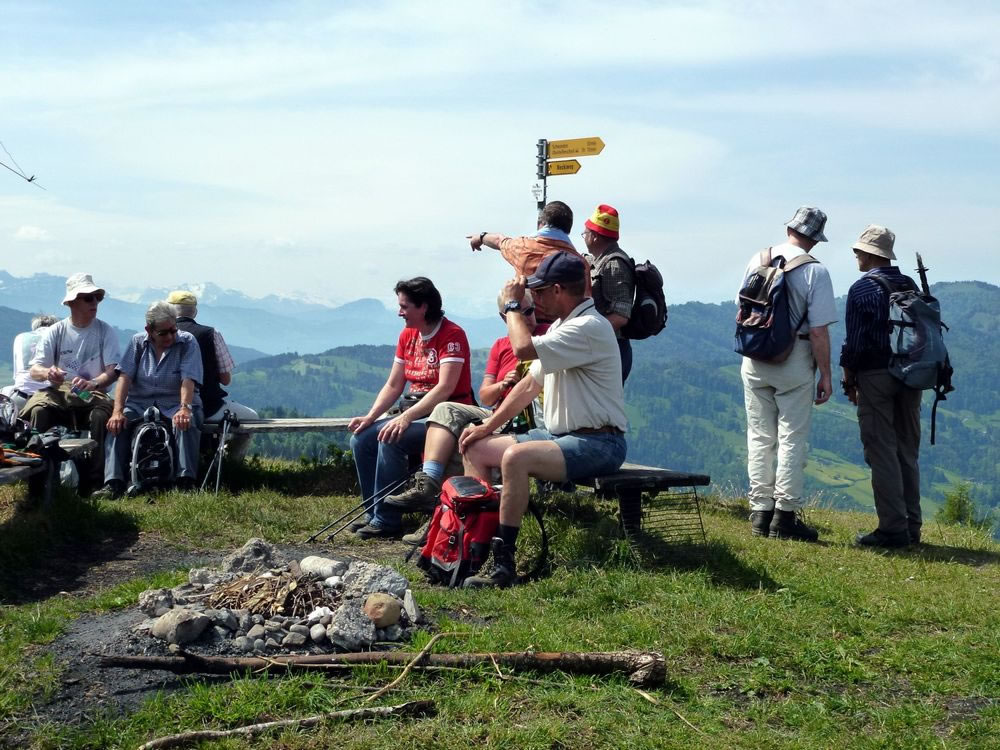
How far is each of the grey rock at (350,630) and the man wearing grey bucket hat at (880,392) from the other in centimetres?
434

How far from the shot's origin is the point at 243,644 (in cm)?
464

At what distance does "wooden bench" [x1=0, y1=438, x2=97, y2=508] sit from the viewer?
24.4 feet

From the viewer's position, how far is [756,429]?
800 centimetres

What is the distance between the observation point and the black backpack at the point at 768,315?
7.59 metres

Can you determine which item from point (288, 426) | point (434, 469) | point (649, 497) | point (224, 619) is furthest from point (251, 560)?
point (288, 426)

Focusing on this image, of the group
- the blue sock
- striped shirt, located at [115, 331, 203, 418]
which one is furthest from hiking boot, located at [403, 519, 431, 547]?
striped shirt, located at [115, 331, 203, 418]

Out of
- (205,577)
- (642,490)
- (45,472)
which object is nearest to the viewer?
(205,577)

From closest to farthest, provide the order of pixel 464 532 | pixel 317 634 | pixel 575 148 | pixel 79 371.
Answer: pixel 317 634 → pixel 464 532 → pixel 79 371 → pixel 575 148

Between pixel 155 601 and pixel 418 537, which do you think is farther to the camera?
pixel 418 537

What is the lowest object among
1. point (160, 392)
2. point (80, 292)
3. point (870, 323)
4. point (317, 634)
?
point (317, 634)

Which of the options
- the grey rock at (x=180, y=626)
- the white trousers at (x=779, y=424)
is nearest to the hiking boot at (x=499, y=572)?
the grey rock at (x=180, y=626)

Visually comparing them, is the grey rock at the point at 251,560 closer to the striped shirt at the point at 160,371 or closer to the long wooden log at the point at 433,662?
the long wooden log at the point at 433,662

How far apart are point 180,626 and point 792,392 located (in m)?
4.70

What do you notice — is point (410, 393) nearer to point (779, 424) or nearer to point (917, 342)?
point (779, 424)
